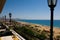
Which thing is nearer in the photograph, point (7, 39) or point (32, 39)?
point (32, 39)

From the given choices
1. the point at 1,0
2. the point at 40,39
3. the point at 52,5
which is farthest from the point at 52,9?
the point at 40,39

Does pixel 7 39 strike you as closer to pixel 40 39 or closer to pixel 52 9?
pixel 40 39

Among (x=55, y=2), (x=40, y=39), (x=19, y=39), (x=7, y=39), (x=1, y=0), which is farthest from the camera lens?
(x=7, y=39)

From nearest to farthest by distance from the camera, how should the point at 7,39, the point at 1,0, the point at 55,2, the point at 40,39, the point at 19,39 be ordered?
the point at 1,0
the point at 55,2
the point at 40,39
the point at 19,39
the point at 7,39

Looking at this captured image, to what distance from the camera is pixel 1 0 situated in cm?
400

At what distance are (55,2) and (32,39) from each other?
21.4 feet

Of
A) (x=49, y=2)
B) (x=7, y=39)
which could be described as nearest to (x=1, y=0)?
(x=49, y=2)

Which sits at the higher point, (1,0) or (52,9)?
(1,0)

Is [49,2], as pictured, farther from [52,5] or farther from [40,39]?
[40,39]

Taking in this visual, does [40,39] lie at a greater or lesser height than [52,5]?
lesser

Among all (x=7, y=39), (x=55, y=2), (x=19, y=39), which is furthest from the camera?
(x=7, y=39)

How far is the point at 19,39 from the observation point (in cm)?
1120

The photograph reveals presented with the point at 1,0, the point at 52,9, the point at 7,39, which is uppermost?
the point at 1,0

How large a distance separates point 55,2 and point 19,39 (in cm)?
743
